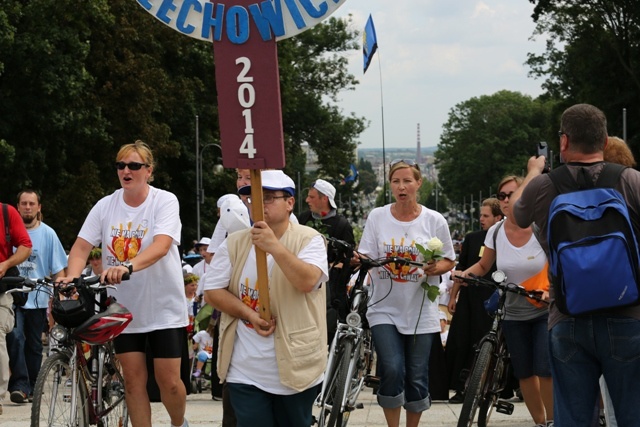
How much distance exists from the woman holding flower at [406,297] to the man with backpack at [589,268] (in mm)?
2963

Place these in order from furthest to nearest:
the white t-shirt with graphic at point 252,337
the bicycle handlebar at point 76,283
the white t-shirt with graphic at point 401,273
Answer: the white t-shirt with graphic at point 401,273, the bicycle handlebar at point 76,283, the white t-shirt with graphic at point 252,337

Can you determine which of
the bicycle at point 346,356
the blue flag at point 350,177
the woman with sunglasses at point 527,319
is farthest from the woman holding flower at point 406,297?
the blue flag at point 350,177

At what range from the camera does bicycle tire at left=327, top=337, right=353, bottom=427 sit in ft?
26.7

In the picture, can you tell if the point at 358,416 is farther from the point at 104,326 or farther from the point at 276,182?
the point at 276,182

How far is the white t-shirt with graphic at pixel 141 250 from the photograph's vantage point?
775 centimetres

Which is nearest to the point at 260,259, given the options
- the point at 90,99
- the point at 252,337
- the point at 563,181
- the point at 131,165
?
the point at 252,337

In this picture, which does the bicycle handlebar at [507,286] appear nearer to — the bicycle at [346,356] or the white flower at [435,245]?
the white flower at [435,245]

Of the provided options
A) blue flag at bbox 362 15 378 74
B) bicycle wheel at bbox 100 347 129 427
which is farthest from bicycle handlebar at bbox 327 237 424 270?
blue flag at bbox 362 15 378 74

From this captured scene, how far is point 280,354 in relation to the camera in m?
5.99

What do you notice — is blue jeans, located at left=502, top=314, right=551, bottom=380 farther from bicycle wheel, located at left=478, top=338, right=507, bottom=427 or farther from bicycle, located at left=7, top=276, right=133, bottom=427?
bicycle, located at left=7, top=276, right=133, bottom=427

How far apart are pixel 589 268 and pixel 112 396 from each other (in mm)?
3503

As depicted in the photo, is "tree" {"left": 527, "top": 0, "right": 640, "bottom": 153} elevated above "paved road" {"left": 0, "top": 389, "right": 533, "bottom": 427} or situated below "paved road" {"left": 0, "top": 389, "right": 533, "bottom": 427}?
above

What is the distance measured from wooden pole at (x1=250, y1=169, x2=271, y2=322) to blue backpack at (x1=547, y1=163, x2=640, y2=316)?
130 cm

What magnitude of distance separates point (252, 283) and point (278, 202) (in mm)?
407
